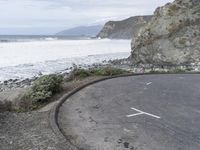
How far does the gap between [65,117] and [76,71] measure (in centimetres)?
761

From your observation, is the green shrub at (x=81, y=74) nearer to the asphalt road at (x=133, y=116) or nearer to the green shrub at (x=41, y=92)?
the asphalt road at (x=133, y=116)

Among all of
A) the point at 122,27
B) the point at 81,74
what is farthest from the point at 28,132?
the point at 122,27

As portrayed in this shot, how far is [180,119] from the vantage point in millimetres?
10305

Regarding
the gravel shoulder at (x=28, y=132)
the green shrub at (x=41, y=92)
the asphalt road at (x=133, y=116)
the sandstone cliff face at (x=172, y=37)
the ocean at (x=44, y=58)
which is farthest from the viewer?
the ocean at (x=44, y=58)

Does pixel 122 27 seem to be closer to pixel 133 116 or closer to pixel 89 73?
pixel 89 73

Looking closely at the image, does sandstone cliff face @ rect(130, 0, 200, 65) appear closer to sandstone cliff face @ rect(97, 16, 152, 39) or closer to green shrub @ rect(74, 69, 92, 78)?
green shrub @ rect(74, 69, 92, 78)

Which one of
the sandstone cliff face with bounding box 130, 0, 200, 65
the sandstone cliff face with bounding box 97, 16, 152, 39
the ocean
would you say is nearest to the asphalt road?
the ocean

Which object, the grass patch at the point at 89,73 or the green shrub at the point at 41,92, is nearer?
the green shrub at the point at 41,92

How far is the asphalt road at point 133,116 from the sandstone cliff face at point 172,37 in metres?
14.9

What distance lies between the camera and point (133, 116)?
416 inches

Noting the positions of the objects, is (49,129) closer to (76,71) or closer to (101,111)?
(101,111)

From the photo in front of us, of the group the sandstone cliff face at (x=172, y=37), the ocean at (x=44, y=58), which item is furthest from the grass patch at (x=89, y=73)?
the sandstone cliff face at (x=172, y=37)

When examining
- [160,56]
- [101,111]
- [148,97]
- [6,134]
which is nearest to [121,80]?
[148,97]

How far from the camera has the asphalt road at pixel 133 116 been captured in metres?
8.45
